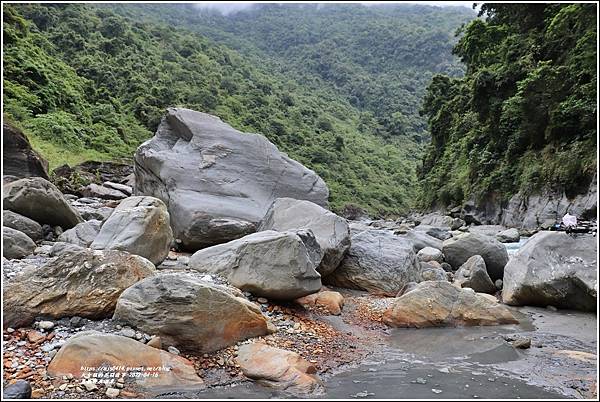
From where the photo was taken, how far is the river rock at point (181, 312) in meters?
4.92

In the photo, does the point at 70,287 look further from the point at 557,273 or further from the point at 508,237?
the point at 508,237

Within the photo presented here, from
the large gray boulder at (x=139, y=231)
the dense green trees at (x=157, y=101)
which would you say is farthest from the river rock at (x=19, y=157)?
the dense green trees at (x=157, y=101)

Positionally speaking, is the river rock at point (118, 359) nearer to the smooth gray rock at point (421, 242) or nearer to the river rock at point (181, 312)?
the river rock at point (181, 312)

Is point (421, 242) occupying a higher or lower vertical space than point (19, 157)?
lower

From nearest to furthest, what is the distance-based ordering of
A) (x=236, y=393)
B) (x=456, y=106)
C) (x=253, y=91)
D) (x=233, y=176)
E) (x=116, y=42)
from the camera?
(x=236, y=393)
(x=233, y=176)
(x=456, y=106)
(x=116, y=42)
(x=253, y=91)

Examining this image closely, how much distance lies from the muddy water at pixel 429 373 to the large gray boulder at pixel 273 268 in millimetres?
1312

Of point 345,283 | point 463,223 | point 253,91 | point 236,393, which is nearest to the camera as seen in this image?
point 236,393

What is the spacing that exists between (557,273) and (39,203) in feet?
28.1

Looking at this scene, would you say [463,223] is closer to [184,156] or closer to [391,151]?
[184,156]

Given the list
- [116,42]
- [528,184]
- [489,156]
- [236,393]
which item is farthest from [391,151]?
[236,393]

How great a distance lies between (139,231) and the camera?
23.4ft

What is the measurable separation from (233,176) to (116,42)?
46.2 m

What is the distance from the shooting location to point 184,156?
1028 centimetres

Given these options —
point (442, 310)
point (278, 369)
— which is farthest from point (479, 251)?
point (278, 369)
